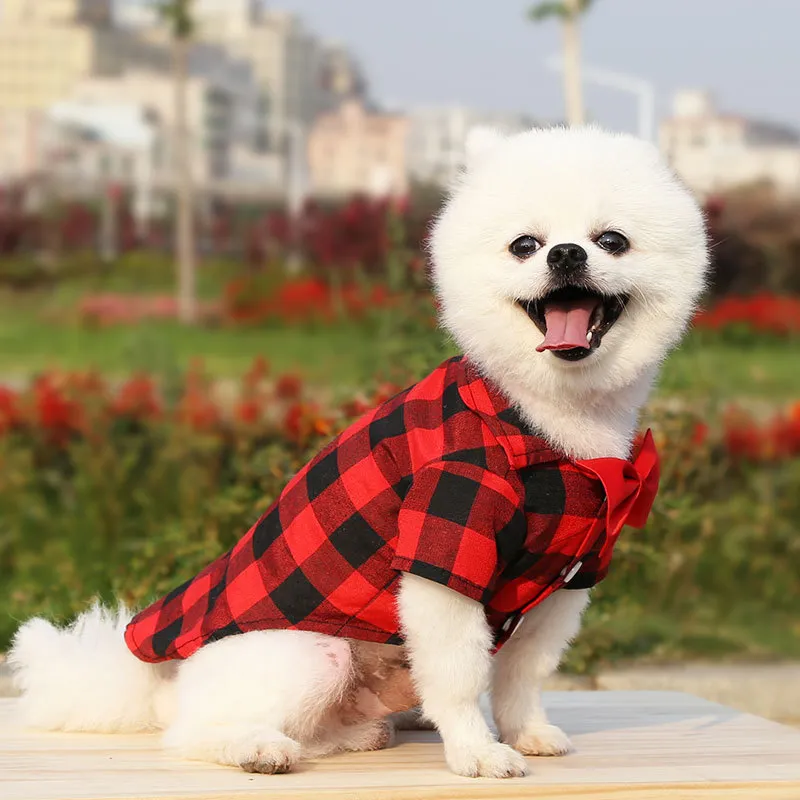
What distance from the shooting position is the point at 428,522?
210cm

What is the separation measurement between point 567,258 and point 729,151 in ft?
38.2

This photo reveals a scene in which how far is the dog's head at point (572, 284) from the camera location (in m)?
2.12

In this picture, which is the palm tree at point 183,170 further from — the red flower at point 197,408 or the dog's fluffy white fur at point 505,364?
the dog's fluffy white fur at point 505,364

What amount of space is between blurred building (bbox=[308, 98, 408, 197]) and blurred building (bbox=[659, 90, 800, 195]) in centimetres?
325

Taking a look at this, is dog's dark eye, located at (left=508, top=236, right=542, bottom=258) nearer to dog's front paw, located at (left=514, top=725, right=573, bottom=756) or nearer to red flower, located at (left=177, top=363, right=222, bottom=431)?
dog's front paw, located at (left=514, top=725, right=573, bottom=756)

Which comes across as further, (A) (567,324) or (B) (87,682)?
(B) (87,682)

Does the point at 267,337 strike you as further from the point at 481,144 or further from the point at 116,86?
the point at 116,86

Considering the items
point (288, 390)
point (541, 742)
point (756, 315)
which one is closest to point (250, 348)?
point (756, 315)

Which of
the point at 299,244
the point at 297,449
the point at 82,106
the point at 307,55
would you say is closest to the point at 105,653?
the point at 297,449

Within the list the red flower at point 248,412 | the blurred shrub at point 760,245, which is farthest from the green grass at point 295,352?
the blurred shrub at point 760,245

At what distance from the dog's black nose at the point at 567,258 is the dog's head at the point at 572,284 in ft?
0.08

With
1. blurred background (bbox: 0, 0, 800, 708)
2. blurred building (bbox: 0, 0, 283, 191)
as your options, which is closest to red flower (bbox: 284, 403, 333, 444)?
blurred background (bbox: 0, 0, 800, 708)

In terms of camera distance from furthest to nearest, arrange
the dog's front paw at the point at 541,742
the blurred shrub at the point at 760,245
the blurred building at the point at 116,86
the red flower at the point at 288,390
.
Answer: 1. the blurred building at the point at 116,86
2. the blurred shrub at the point at 760,245
3. the red flower at the point at 288,390
4. the dog's front paw at the point at 541,742

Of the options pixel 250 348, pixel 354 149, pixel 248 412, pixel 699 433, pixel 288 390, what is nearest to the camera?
pixel 699 433
